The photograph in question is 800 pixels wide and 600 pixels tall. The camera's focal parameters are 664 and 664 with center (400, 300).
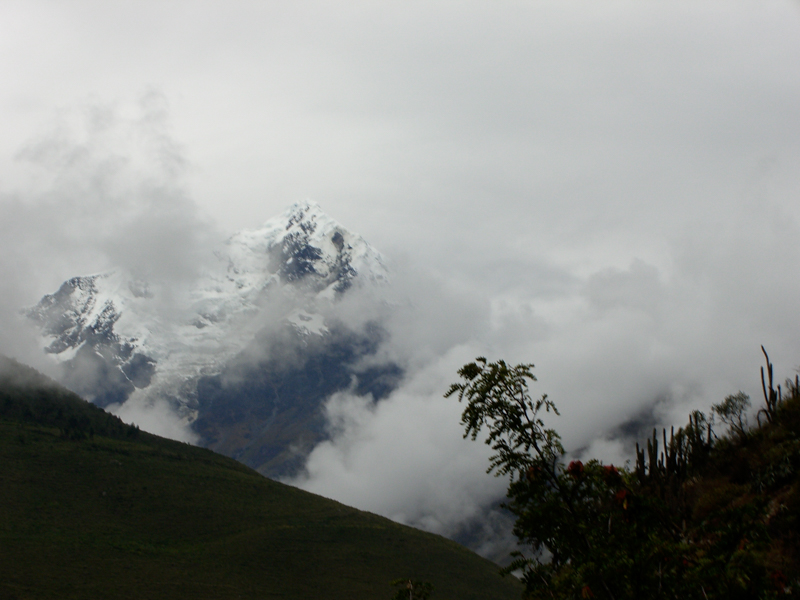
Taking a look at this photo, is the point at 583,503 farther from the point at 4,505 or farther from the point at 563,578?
the point at 4,505

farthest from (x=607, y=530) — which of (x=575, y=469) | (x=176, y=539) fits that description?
(x=176, y=539)

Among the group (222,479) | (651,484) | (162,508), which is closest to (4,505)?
(162,508)

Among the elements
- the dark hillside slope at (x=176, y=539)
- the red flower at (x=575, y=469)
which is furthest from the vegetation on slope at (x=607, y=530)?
the dark hillside slope at (x=176, y=539)

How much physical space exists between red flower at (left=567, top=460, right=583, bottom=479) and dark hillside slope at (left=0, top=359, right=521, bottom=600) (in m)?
113

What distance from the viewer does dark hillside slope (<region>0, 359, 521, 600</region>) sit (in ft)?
388

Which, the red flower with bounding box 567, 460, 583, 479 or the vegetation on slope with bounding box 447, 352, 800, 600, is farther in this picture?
the red flower with bounding box 567, 460, 583, 479

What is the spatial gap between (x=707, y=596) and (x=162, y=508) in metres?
175

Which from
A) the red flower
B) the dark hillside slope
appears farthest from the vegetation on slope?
the dark hillside slope

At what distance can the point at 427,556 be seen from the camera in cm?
16388

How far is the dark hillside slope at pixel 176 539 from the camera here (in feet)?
388

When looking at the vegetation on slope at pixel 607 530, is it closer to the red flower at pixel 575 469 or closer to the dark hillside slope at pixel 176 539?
the red flower at pixel 575 469

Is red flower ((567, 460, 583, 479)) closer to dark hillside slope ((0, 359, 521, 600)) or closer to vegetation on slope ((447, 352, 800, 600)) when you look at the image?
vegetation on slope ((447, 352, 800, 600))

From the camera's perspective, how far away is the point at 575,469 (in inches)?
455

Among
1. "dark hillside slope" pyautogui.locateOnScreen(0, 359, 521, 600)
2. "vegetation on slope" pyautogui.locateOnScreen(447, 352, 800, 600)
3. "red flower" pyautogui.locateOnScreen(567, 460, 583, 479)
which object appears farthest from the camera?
"dark hillside slope" pyautogui.locateOnScreen(0, 359, 521, 600)
